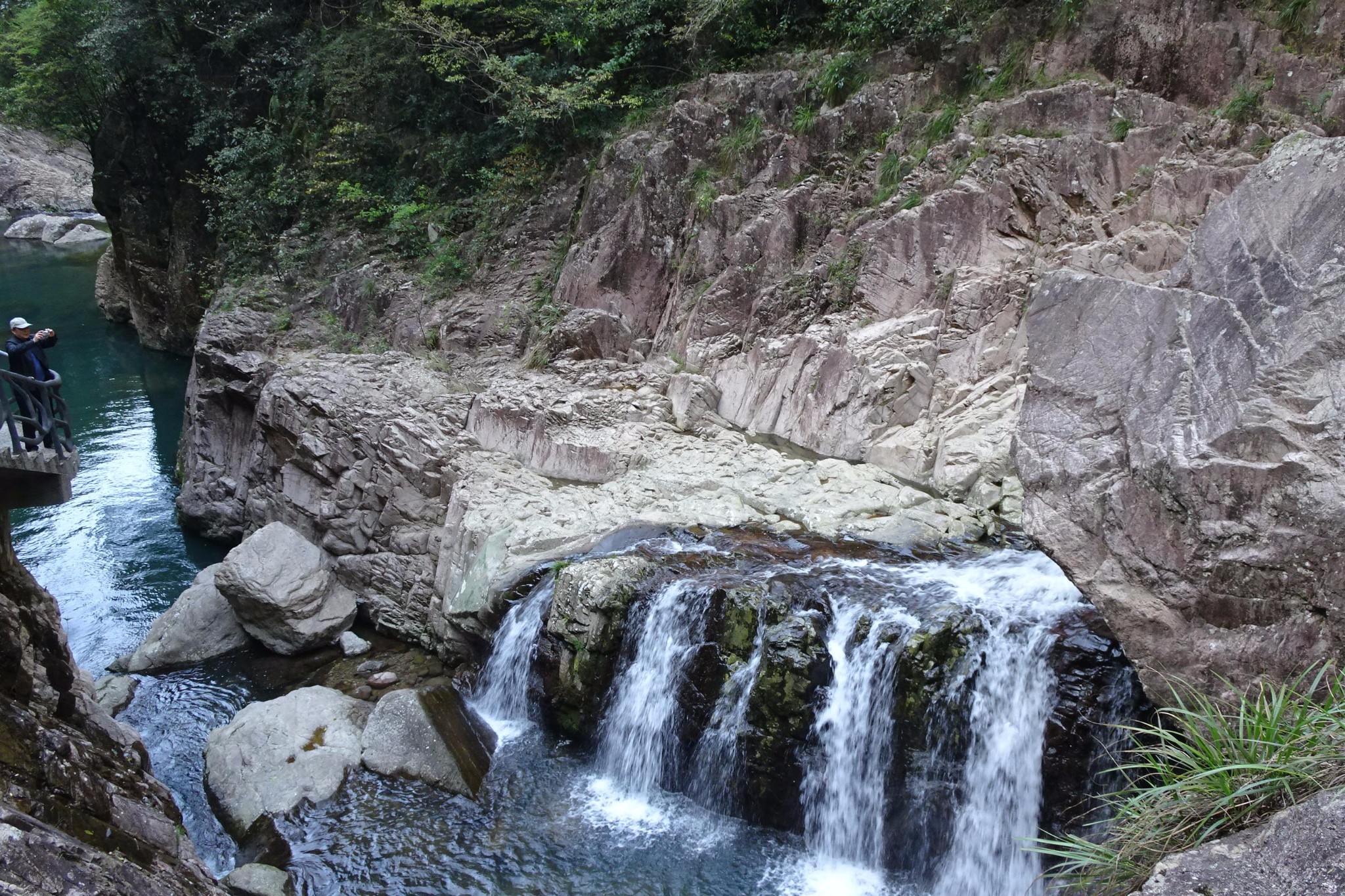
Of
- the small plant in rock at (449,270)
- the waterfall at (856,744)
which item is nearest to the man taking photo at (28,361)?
the waterfall at (856,744)

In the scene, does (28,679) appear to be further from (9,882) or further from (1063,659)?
(1063,659)

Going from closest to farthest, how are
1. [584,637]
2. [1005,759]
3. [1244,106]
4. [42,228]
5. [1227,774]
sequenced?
[1227,774] → [1005,759] → [584,637] → [1244,106] → [42,228]

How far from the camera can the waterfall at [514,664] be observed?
435 inches

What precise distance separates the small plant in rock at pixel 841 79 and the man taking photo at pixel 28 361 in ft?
42.4

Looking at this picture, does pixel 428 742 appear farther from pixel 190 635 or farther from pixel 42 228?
pixel 42 228

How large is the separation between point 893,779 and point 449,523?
7382 mm

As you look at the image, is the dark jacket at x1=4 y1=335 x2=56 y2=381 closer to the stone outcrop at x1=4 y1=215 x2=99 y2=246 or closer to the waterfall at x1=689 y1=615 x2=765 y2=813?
the waterfall at x1=689 y1=615 x2=765 y2=813

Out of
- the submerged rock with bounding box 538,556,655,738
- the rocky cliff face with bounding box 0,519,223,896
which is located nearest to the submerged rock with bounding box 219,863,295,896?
the rocky cliff face with bounding box 0,519,223,896

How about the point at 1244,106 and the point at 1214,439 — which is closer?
the point at 1214,439

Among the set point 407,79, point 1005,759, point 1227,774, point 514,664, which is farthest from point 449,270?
point 1227,774

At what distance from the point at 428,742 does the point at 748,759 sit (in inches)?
144

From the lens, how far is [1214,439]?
6312 millimetres

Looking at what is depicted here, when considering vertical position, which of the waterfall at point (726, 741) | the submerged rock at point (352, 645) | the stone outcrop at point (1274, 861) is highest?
the stone outcrop at point (1274, 861)

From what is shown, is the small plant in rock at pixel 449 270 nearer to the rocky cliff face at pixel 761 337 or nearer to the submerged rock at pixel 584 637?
the rocky cliff face at pixel 761 337
